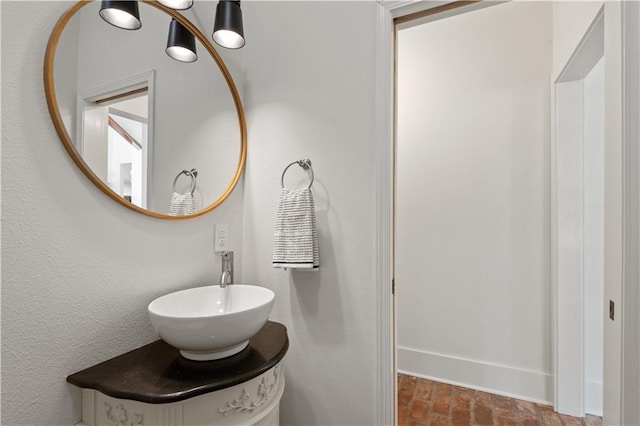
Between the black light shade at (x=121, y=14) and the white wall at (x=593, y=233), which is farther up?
the black light shade at (x=121, y=14)

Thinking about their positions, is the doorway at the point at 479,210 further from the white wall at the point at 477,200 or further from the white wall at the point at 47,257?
the white wall at the point at 47,257

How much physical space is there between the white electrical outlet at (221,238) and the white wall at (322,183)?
128 millimetres

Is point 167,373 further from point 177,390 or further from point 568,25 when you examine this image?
point 568,25

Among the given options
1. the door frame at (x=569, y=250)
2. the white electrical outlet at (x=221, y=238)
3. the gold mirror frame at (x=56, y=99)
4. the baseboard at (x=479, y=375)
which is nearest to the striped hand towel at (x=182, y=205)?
the gold mirror frame at (x=56, y=99)

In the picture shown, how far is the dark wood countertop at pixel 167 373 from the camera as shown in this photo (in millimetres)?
864

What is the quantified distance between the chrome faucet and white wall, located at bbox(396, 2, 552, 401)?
4.93 feet

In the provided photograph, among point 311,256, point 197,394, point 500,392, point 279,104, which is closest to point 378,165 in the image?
point 311,256

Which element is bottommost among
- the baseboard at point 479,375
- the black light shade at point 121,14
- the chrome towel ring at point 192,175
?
the baseboard at point 479,375

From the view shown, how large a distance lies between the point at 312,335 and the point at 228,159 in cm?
95

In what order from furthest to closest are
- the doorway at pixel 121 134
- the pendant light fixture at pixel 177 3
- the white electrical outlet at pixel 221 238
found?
the white electrical outlet at pixel 221 238
the pendant light fixture at pixel 177 3
the doorway at pixel 121 134

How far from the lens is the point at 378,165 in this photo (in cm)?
139

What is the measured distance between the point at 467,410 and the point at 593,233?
4.42ft

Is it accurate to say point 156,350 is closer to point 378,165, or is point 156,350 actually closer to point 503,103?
point 378,165

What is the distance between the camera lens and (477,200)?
7.55ft
